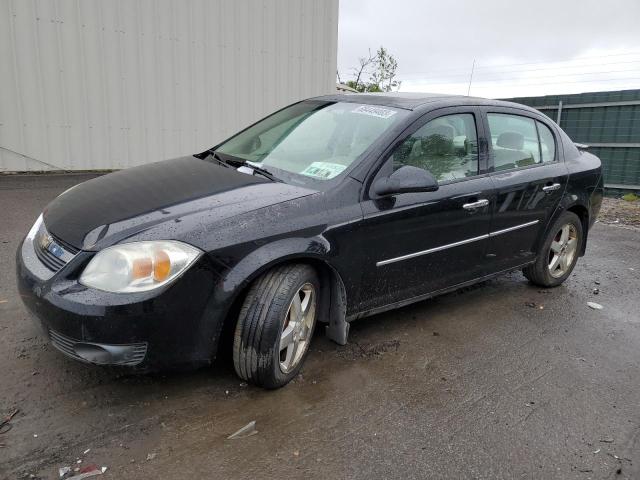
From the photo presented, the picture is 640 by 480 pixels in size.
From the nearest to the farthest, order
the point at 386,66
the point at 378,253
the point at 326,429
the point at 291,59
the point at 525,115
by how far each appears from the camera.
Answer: the point at 326,429
the point at 378,253
the point at 525,115
the point at 291,59
the point at 386,66

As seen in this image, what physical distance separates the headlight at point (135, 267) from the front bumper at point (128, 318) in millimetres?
34

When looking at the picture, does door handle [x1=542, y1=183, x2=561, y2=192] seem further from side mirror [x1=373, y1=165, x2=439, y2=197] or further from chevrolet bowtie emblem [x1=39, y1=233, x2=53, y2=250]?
chevrolet bowtie emblem [x1=39, y1=233, x2=53, y2=250]

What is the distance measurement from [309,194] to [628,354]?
99.3 inches

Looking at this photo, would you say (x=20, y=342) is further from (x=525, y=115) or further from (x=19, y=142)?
(x=19, y=142)

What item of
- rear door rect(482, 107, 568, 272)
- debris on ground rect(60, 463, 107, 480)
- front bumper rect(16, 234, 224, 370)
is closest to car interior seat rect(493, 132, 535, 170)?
rear door rect(482, 107, 568, 272)

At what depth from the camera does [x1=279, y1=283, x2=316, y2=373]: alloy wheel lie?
9.46ft

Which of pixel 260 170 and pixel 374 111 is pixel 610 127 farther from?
pixel 260 170

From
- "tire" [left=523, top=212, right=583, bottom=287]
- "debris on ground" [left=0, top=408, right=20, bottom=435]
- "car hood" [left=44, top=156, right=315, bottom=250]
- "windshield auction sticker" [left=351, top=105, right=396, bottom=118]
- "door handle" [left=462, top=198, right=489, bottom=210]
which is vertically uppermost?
"windshield auction sticker" [left=351, top=105, right=396, bottom=118]

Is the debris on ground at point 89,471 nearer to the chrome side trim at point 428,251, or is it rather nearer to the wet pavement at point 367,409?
the wet pavement at point 367,409

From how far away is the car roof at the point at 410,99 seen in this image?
3.68m

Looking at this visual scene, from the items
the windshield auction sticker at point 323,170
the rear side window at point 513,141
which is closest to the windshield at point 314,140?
the windshield auction sticker at point 323,170

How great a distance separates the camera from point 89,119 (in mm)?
8633

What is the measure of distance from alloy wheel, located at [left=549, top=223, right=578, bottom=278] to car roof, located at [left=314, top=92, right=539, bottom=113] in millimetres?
1342

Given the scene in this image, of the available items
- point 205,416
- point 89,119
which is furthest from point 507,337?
point 89,119
